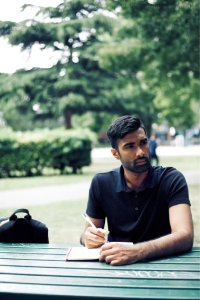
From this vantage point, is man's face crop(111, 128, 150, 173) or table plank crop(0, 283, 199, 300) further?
man's face crop(111, 128, 150, 173)

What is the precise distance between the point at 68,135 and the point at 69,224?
9.32 meters

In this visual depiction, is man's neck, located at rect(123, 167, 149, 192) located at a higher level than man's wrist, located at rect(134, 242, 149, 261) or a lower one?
higher

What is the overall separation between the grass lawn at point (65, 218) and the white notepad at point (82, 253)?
10.2ft

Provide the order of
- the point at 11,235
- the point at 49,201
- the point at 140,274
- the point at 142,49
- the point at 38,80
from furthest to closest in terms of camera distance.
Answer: the point at 38,80 → the point at 142,49 → the point at 49,201 → the point at 11,235 → the point at 140,274

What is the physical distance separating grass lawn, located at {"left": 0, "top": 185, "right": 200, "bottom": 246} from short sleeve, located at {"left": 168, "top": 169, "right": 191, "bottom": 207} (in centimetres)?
292

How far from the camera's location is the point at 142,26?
9.89 m

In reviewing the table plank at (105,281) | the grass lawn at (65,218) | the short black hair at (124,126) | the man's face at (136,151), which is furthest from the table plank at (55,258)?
the grass lawn at (65,218)

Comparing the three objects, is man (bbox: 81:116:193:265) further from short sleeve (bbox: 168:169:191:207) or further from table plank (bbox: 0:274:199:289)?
table plank (bbox: 0:274:199:289)

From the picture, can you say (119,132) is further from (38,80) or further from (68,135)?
(38,80)

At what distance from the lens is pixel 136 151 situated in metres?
2.26

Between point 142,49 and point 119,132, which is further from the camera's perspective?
point 142,49

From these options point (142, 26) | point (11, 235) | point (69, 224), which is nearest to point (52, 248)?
point (11, 235)

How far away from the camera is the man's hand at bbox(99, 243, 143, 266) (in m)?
1.78

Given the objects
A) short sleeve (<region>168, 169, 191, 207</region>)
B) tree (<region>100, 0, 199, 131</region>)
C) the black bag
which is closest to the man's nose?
short sleeve (<region>168, 169, 191, 207</region>)
